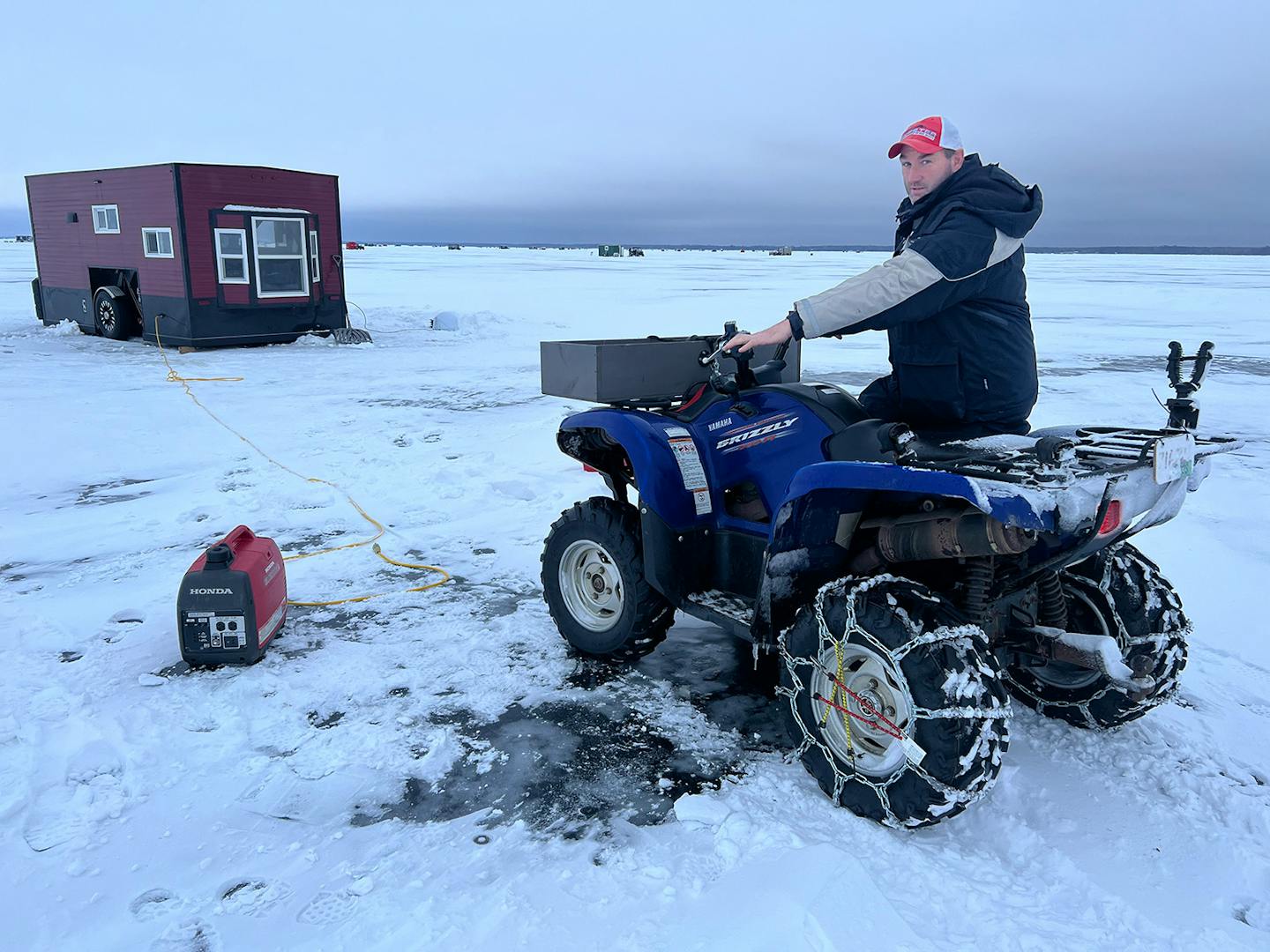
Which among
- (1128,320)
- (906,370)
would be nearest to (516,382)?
(906,370)

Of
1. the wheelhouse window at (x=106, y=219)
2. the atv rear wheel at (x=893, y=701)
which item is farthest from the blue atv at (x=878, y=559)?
the wheelhouse window at (x=106, y=219)

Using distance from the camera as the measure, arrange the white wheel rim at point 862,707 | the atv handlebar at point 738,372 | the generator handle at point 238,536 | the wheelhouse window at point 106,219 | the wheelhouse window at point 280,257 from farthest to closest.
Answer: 1. the wheelhouse window at point 106,219
2. the wheelhouse window at point 280,257
3. the generator handle at point 238,536
4. the atv handlebar at point 738,372
5. the white wheel rim at point 862,707

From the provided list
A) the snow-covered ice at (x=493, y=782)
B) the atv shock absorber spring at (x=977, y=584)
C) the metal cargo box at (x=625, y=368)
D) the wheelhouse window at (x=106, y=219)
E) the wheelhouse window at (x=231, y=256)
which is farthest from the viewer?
the wheelhouse window at (x=106, y=219)

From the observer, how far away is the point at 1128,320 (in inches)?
859

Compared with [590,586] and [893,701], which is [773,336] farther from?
[590,586]

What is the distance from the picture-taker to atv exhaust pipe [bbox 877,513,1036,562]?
8.41ft

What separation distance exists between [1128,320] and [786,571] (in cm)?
2226

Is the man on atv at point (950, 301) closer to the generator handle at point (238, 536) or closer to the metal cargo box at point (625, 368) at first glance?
the metal cargo box at point (625, 368)

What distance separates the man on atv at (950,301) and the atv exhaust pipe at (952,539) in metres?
0.41

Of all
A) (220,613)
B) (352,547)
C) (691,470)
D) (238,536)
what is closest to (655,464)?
(691,470)

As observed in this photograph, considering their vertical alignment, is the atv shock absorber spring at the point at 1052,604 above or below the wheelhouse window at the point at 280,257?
below

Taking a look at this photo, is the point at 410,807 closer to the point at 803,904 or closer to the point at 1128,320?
the point at 803,904

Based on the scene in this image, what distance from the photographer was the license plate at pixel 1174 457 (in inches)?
96.6

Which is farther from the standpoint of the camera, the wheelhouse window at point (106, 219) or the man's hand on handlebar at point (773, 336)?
the wheelhouse window at point (106, 219)
